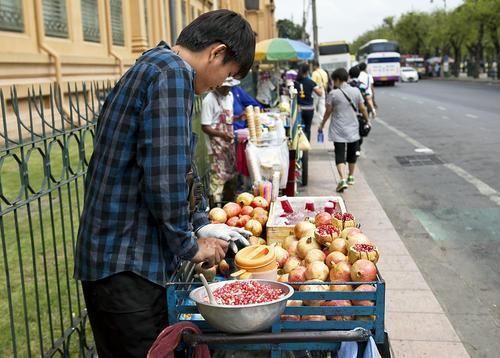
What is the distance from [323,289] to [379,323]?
0.37 m

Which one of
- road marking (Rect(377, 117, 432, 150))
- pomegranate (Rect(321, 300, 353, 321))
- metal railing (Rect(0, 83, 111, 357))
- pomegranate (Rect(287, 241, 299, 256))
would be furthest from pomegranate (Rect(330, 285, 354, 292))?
road marking (Rect(377, 117, 432, 150))

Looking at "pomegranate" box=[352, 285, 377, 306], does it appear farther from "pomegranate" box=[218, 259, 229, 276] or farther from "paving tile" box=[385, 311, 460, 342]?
"paving tile" box=[385, 311, 460, 342]

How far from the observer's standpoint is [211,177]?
723cm

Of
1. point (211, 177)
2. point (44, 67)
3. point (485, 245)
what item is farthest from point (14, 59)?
point (485, 245)

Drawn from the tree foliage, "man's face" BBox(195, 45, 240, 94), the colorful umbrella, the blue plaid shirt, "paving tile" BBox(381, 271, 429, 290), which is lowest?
"paving tile" BBox(381, 271, 429, 290)

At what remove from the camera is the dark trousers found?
2170mm

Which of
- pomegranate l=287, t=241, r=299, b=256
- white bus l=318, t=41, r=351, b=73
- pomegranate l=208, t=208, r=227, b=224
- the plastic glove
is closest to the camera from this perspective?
the plastic glove

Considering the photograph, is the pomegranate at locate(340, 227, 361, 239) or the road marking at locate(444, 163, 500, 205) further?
the road marking at locate(444, 163, 500, 205)

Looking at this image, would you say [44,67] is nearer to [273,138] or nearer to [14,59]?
[14,59]

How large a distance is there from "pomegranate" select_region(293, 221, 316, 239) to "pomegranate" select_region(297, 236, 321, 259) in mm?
183

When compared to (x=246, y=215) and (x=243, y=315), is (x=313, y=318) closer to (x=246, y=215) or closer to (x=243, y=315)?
(x=243, y=315)

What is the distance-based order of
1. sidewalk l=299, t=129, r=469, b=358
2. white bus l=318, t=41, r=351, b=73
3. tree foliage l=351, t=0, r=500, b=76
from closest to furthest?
sidewalk l=299, t=129, r=469, b=358
white bus l=318, t=41, r=351, b=73
tree foliage l=351, t=0, r=500, b=76

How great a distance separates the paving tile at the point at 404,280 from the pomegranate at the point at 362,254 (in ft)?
7.72

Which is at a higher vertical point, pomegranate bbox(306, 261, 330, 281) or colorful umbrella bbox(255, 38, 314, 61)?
colorful umbrella bbox(255, 38, 314, 61)
